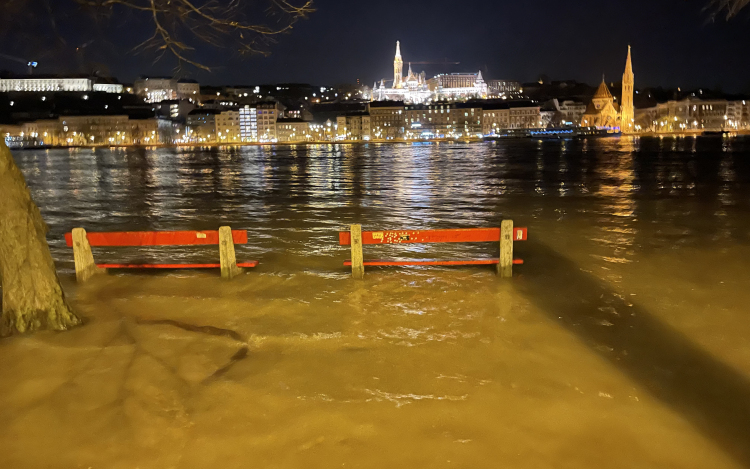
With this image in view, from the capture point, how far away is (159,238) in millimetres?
8742

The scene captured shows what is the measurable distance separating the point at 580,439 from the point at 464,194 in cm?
2053

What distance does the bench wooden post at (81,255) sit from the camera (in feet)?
29.4

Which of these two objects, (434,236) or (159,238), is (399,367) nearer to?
(434,236)

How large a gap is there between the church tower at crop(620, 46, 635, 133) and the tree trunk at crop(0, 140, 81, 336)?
567 feet

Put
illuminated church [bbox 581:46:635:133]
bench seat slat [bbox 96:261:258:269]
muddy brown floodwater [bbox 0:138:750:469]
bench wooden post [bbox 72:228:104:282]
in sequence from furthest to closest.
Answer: illuminated church [bbox 581:46:635:133]
bench seat slat [bbox 96:261:258:269]
bench wooden post [bbox 72:228:104:282]
muddy brown floodwater [bbox 0:138:750:469]

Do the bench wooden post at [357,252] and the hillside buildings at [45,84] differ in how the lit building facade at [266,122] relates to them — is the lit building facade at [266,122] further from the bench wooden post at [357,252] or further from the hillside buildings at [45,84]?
the bench wooden post at [357,252]

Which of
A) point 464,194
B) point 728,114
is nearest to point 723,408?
point 464,194

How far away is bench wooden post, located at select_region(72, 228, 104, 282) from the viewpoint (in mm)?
8969

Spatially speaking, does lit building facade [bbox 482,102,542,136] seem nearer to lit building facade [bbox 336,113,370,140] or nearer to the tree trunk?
lit building facade [bbox 336,113,370,140]

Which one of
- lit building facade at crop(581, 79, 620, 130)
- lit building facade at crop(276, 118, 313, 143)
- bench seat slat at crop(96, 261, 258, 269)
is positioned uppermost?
lit building facade at crop(581, 79, 620, 130)

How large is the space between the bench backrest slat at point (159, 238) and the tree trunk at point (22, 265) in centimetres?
203

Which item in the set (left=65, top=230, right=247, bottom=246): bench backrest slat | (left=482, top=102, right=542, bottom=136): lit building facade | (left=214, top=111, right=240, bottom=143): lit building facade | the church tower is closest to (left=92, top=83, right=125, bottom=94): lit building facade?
(left=214, top=111, right=240, bottom=143): lit building facade

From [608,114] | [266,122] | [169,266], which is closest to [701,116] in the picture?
[608,114]

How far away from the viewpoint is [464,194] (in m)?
24.7
